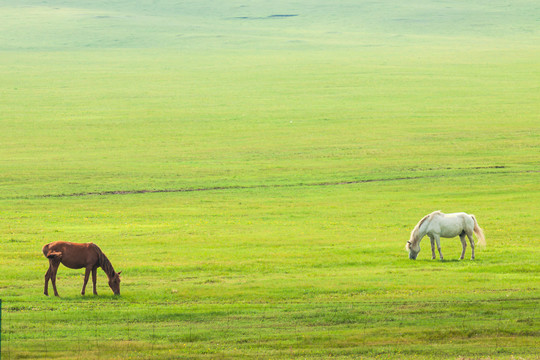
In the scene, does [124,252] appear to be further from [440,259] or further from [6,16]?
[6,16]

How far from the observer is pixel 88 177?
139 ft

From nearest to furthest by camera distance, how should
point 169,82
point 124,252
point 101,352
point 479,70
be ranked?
point 101,352, point 124,252, point 169,82, point 479,70

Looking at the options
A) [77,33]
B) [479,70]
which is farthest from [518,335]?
[77,33]

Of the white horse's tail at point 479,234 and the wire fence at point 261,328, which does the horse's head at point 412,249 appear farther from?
the wire fence at point 261,328

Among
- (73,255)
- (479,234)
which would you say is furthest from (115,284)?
(479,234)

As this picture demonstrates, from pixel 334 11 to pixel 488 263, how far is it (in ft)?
451

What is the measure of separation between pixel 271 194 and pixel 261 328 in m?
22.9

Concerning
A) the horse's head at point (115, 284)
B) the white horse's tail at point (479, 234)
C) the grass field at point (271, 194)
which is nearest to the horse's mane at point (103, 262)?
the horse's head at point (115, 284)

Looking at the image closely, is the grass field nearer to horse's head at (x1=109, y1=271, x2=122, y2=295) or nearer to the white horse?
horse's head at (x1=109, y1=271, x2=122, y2=295)

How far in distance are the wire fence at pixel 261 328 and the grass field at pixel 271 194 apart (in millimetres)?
56

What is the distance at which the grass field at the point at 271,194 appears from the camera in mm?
13805

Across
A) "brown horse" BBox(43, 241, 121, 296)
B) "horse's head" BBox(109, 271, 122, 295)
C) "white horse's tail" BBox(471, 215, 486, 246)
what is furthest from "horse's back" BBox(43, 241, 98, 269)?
"white horse's tail" BBox(471, 215, 486, 246)

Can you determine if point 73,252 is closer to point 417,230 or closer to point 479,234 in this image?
point 417,230

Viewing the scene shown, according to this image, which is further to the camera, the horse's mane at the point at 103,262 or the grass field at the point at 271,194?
the horse's mane at the point at 103,262
